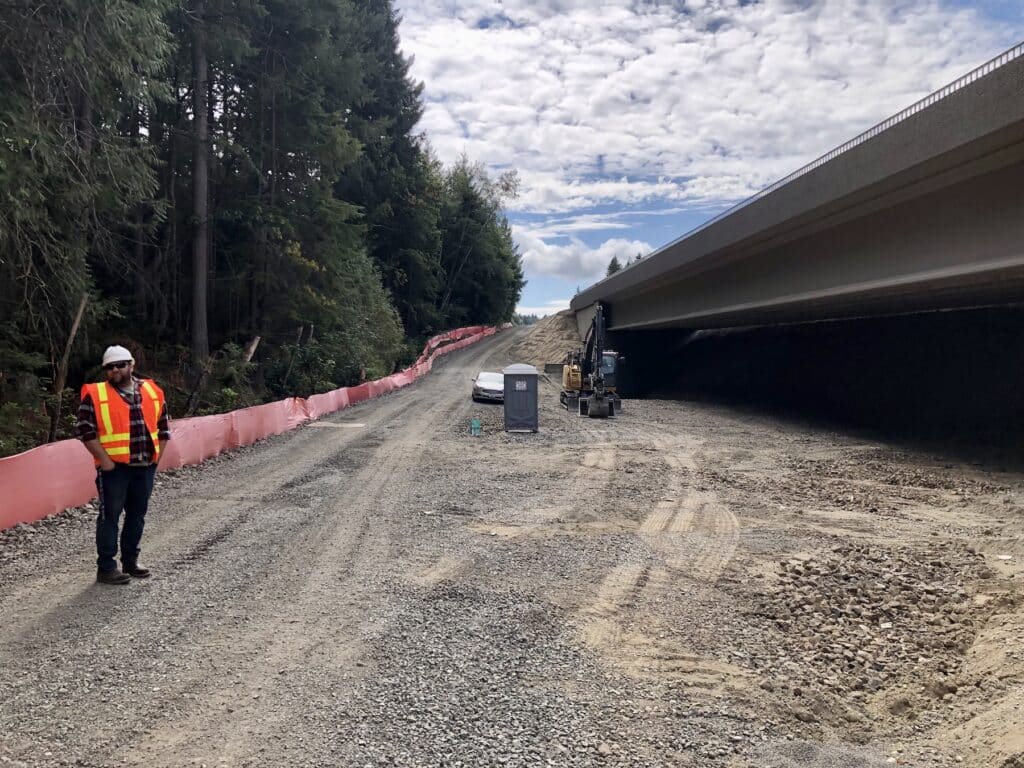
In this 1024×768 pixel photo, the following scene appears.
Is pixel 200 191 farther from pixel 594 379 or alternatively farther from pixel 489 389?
pixel 594 379

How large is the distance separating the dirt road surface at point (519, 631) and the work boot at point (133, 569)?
14 cm

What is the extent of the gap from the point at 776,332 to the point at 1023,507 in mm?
28515

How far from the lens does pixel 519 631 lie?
5.39 metres

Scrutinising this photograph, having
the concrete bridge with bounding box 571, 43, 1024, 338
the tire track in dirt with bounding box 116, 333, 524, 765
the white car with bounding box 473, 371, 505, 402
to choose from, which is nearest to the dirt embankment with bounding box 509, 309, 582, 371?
the white car with bounding box 473, 371, 505, 402

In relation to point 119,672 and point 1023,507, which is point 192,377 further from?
point 1023,507

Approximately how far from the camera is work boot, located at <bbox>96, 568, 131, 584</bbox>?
19.9ft

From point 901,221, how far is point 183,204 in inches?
853

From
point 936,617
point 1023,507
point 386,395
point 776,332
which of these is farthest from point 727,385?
point 936,617

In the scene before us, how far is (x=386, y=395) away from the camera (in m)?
28.2

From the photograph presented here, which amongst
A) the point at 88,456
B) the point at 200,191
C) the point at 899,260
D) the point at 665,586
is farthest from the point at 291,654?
the point at 200,191

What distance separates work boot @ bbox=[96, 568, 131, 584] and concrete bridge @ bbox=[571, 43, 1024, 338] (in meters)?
13.3

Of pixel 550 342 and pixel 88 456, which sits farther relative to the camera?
pixel 550 342

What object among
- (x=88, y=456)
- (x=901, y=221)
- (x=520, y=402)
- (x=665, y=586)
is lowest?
(x=665, y=586)

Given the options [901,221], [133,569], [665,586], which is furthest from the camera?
[901,221]
